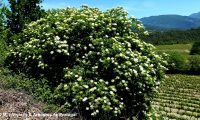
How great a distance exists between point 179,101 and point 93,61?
3695 centimetres

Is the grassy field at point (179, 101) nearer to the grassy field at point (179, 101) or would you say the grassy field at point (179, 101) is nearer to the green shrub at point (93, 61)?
the grassy field at point (179, 101)

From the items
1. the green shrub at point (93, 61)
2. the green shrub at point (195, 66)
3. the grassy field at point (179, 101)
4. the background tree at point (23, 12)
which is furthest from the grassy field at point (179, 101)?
the green shrub at point (195, 66)

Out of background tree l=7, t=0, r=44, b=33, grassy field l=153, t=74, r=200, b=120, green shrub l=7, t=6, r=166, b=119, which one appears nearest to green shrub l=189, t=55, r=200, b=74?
grassy field l=153, t=74, r=200, b=120

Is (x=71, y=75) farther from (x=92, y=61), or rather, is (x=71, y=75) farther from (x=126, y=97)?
(x=126, y=97)

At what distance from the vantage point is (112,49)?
12977 millimetres

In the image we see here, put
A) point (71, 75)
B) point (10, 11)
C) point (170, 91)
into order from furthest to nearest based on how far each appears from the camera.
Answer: point (170, 91)
point (10, 11)
point (71, 75)

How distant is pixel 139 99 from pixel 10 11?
54.3 feet

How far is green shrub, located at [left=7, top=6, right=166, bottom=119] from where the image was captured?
12.0 metres

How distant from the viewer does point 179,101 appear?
48.6 m

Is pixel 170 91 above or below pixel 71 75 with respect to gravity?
below

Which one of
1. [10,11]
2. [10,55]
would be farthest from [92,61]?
[10,11]

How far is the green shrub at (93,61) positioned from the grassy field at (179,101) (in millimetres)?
14024

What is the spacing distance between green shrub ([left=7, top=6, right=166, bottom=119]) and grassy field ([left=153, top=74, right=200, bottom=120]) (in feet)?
46.0

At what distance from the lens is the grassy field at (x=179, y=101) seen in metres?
37.9
